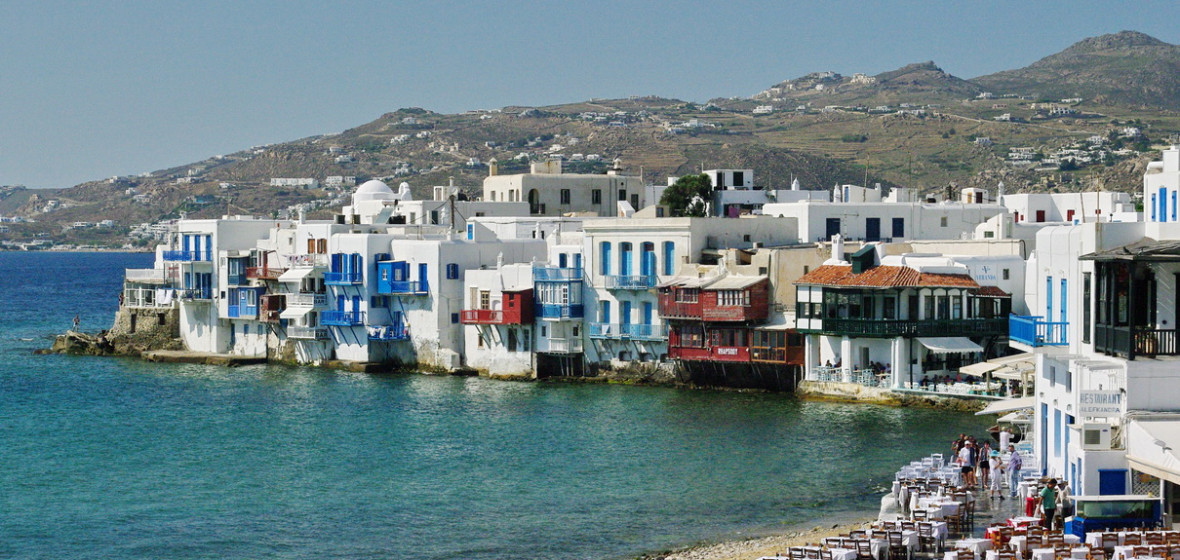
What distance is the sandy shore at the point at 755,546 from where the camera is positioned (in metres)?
30.2

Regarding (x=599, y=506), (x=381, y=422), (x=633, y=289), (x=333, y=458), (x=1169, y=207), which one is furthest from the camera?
(x=633, y=289)

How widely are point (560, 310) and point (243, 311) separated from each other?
695 inches

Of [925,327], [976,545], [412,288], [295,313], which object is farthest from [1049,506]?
[295,313]

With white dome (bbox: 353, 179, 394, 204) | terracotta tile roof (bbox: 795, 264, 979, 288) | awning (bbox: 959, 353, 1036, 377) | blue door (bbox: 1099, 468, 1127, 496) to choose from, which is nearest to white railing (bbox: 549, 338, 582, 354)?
terracotta tile roof (bbox: 795, 264, 979, 288)

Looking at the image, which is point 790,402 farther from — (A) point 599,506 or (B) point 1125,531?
(B) point 1125,531

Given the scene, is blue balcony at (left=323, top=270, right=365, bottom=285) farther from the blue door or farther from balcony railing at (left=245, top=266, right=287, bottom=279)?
the blue door

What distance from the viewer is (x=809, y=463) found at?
134 ft

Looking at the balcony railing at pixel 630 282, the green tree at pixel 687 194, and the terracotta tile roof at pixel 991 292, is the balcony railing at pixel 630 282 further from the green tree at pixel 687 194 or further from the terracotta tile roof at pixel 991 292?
the green tree at pixel 687 194

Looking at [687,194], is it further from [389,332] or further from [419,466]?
[419,466]

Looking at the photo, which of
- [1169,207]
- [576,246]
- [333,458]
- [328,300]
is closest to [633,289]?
[576,246]

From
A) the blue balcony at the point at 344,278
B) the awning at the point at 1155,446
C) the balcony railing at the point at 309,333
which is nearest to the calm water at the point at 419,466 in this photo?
the balcony railing at the point at 309,333

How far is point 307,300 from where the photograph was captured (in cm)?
6944

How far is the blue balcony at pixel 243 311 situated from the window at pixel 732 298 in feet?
78.8

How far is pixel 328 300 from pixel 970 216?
2852 centimetres
